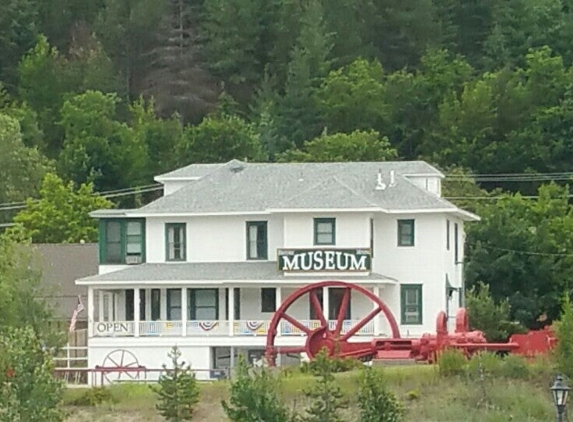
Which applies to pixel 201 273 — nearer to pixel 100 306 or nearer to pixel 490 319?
pixel 100 306

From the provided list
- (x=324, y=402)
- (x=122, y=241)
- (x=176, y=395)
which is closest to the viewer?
(x=324, y=402)

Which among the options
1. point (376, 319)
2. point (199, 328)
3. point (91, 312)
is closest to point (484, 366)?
point (376, 319)

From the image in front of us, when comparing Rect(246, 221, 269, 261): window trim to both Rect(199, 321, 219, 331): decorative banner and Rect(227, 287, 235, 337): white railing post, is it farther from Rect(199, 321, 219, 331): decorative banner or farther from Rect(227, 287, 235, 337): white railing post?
Rect(199, 321, 219, 331): decorative banner

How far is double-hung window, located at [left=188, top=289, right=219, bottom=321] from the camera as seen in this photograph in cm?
7088

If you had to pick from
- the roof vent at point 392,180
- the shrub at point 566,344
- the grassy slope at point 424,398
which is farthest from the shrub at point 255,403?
the roof vent at point 392,180

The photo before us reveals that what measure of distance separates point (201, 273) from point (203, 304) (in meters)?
1.60

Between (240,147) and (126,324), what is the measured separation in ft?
143

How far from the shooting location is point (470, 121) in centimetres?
12038

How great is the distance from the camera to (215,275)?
69.6 meters

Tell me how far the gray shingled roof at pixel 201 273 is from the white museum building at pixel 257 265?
2.6 inches

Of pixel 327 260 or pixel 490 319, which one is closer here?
pixel 327 260

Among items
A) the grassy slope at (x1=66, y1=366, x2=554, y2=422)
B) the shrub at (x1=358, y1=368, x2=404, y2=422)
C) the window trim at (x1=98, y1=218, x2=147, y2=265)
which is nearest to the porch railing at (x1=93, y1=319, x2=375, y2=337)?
the window trim at (x1=98, y1=218, x2=147, y2=265)

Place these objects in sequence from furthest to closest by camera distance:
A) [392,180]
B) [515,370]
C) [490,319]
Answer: [392,180] → [490,319] → [515,370]

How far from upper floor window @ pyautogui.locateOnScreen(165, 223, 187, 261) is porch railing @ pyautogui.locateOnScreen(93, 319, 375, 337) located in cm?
376
